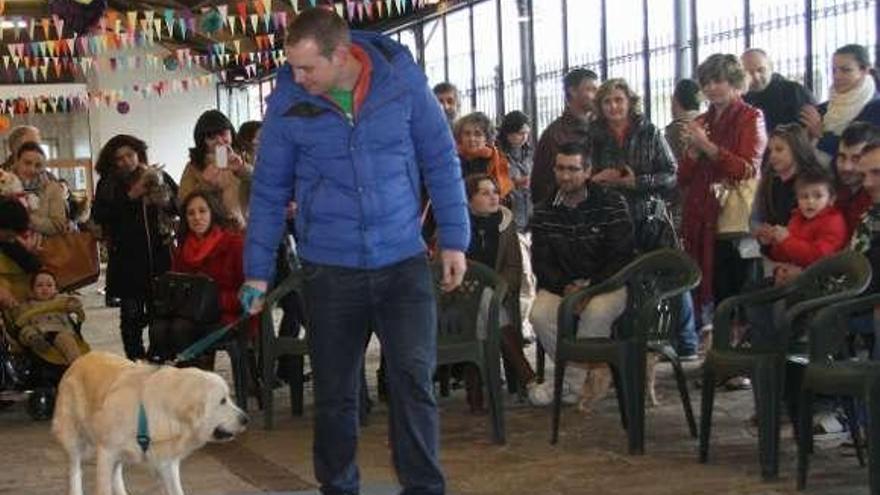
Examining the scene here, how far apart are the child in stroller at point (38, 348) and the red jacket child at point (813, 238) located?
3761mm

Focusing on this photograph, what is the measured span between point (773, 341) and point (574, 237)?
1.41 meters

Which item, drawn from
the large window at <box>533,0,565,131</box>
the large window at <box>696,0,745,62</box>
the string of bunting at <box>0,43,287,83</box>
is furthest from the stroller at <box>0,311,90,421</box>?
the string of bunting at <box>0,43,287,83</box>

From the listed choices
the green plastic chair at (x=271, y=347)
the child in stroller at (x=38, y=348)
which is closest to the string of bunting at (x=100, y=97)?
the child in stroller at (x=38, y=348)

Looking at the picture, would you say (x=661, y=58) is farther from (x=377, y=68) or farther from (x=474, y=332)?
(x=377, y=68)

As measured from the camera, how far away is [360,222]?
4016mm

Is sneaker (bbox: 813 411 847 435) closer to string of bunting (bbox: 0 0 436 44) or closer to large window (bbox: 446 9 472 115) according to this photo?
string of bunting (bbox: 0 0 436 44)

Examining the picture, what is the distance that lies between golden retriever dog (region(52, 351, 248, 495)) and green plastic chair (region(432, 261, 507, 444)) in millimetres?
1457

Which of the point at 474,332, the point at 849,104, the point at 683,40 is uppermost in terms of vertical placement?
the point at 683,40

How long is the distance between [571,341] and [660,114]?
6510 millimetres

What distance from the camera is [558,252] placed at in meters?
6.29

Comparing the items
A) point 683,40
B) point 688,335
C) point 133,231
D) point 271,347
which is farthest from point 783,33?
point 271,347

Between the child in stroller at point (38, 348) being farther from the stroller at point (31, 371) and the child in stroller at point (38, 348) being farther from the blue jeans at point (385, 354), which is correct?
the blue jeans at point (385, 354)

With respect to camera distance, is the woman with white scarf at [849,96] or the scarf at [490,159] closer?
the woman with white scarf at [849,96]

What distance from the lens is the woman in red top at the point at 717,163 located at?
22.5 feet
